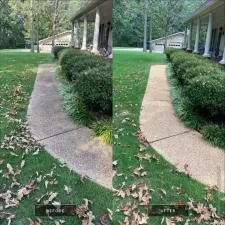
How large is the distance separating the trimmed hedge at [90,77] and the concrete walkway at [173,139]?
42 cm

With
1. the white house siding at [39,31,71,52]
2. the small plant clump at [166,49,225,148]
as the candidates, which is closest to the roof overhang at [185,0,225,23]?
the small plant clump at [166,49,225,148]

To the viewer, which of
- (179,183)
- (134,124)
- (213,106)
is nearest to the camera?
(179,183)

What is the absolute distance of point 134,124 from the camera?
299 cm

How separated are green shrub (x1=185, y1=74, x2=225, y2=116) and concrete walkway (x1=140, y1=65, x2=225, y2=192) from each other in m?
0.29

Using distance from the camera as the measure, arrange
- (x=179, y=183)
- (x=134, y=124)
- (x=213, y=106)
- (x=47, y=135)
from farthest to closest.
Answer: (x=213, y=106)
(x=47, y=135)
(x=134, y=124)
(x=179, y=183)

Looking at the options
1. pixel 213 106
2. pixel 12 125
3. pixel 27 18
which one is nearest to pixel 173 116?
pixel 213 106

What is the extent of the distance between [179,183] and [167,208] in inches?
13.7

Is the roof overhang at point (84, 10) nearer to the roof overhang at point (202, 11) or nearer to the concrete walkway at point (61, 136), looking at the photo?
the roof overhang at point (202, 11)

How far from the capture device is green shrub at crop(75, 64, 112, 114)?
9.65ft

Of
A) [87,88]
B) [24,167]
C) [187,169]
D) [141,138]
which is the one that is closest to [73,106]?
[87,88]

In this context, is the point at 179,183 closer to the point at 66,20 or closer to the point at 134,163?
the point at 134,163

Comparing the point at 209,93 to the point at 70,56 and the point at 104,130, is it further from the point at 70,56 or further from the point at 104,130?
the point at 70,56

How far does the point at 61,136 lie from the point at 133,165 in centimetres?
90

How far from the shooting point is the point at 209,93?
3641 mm
